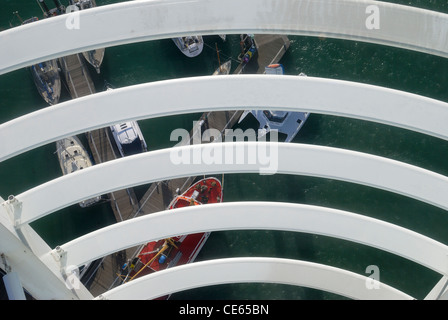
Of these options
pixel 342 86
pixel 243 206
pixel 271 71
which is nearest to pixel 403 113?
pixel 342 86

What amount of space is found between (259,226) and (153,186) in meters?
14.9

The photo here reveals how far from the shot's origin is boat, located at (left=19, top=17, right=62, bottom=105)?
39500 millimetres

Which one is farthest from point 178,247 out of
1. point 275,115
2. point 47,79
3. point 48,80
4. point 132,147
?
point 47,79

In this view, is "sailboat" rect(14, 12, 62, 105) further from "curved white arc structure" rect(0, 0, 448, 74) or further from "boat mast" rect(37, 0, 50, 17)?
"curved white arc structure" rect(0, 0, 448, 74)

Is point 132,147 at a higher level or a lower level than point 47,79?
lower

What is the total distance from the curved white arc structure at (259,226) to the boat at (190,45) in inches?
756

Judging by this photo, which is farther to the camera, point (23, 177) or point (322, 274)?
point (23, 177)

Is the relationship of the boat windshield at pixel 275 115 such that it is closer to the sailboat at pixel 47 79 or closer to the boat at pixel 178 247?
the boat at pixel 178 247

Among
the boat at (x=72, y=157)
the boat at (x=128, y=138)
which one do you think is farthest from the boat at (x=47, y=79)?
the boat at (x=128, y=138)

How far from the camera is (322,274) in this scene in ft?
94.1

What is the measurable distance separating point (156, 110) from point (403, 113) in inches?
488

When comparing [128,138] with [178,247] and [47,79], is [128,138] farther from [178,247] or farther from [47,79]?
[178,247]

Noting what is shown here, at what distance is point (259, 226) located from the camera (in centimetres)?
2702
